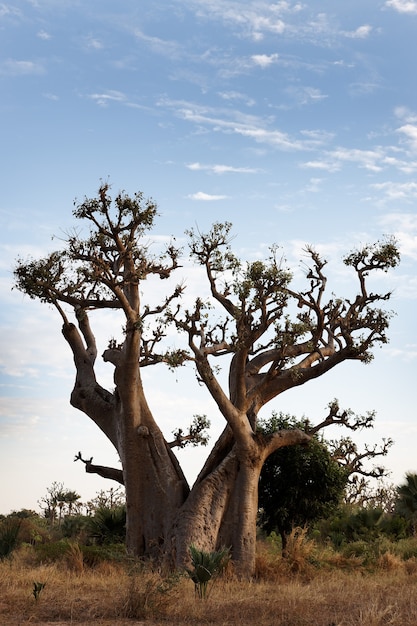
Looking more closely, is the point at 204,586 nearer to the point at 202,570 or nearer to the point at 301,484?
the point at 202,570

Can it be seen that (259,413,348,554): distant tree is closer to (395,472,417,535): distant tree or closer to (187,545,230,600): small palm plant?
(395,472,417,535): distant tree

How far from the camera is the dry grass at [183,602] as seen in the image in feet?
34.3

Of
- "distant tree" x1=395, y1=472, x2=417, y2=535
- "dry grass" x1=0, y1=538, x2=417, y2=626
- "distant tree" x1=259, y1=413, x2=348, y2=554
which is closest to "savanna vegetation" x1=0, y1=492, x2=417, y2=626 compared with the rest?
"dry grass" x1=0, y1=538, x2=417, y2=626

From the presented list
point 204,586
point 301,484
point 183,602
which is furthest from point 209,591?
point 301,484

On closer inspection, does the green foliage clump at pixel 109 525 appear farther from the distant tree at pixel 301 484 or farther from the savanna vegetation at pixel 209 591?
the distant tree at pixel 301 484

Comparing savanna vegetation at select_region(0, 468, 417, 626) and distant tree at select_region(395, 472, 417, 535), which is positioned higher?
distant tree at select_region(395, 472, 417, 535)

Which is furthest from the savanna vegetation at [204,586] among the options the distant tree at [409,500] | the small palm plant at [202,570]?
the distant tree at [409,500]

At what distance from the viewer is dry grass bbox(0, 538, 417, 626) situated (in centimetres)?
1047

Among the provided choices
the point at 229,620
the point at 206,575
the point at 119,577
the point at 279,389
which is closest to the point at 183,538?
the point at 119,577

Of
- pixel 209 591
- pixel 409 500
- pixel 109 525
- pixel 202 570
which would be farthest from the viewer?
pixel 409 500

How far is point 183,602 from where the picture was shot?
1133 centimetres

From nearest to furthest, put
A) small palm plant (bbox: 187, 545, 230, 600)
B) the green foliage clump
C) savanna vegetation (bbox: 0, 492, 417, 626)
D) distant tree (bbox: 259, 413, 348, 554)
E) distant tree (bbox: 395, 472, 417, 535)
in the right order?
savanna vegetation (bbox: 0, 492, 417, 626), small palm plant (bbox: 187, 545, 230, 600), distant tree (bbox: 259, 413, 348, 554), the green foliage clump, distant tree (bbox: 395, 472, 417, 535)

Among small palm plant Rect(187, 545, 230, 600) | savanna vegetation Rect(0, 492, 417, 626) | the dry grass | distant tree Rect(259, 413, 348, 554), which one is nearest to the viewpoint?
the dry grass

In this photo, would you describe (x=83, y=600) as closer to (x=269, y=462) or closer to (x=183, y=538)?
(x=183, y=538)
